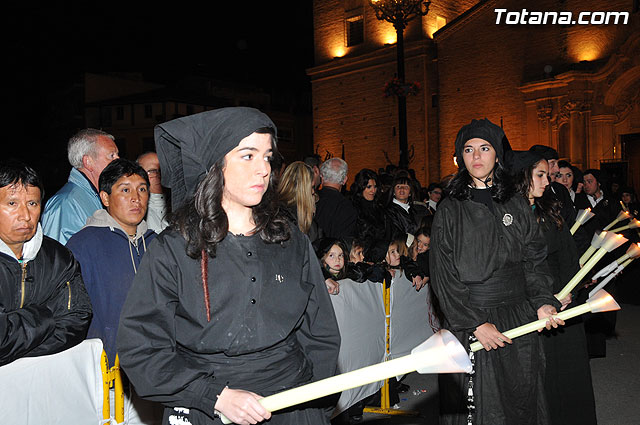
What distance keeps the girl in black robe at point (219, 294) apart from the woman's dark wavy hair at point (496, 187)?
6.64ft

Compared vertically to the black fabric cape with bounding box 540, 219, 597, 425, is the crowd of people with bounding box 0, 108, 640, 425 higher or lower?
higher

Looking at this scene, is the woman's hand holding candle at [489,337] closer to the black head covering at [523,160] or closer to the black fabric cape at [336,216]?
the black head covering at [523,160]

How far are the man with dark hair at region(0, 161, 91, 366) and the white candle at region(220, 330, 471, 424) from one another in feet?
5.05

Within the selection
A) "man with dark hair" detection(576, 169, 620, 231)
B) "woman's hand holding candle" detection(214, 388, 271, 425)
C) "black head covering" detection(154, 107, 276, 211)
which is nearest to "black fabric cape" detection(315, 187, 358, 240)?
"man with dark hair" detection(576, 169, 620, 231)

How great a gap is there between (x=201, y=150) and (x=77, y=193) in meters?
2.76

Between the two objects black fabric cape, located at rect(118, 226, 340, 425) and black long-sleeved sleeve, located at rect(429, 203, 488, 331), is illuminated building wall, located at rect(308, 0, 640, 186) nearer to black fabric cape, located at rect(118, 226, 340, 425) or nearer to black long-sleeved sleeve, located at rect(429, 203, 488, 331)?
black long-sleeved sleeve, located at rect(429, 203, 488, 331)

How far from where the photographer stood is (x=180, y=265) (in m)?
2.25

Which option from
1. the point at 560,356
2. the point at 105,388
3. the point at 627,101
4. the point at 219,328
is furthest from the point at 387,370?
the point at 627,101

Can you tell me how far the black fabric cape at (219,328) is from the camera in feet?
7.02

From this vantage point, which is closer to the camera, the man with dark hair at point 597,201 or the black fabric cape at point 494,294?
the black fabric cape at point 494,294

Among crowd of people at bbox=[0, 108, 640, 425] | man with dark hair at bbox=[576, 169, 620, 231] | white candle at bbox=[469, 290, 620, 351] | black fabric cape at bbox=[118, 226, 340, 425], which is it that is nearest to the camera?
black fabric cape at bbox=[118, 226, 340, 425]

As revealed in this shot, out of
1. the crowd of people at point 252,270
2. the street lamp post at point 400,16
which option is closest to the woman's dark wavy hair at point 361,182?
the crowd of people at point 252,270

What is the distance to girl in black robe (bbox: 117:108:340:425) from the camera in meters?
2.15

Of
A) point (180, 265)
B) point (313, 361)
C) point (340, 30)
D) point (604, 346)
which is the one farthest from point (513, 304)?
point (340, 30)
